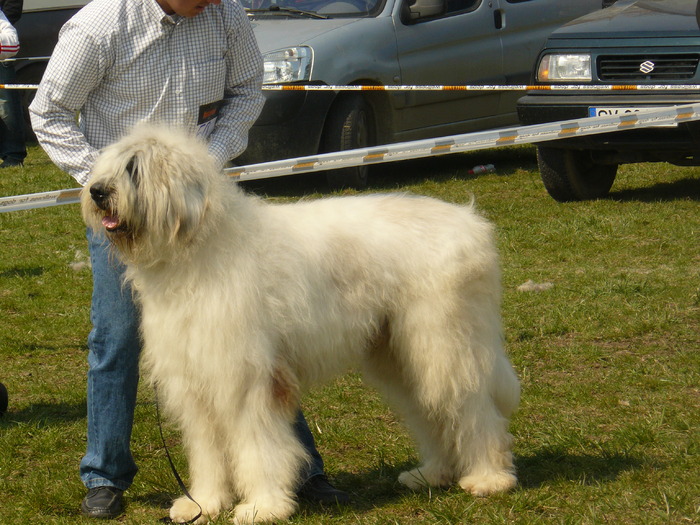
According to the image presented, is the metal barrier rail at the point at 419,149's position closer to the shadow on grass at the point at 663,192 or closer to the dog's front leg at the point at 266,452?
the dog's front leg at the point at 266,452

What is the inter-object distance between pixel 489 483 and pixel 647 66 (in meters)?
5.26

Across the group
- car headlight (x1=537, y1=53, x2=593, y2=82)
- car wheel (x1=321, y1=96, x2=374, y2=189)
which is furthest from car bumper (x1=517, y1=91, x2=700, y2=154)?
car wheel (x1=321, y1=96, x2=374, y2=189)

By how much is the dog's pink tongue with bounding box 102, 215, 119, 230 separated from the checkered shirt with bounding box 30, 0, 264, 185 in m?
0.31

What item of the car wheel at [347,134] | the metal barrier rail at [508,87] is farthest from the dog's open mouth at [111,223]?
the car wheel at [347,134]

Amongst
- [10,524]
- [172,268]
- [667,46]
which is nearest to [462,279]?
[172,268]

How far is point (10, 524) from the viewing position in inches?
164

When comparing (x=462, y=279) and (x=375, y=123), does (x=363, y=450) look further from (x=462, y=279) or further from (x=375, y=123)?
(x=375, y=123)

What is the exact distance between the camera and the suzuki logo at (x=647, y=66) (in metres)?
8.41

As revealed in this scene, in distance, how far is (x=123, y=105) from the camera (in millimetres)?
3982

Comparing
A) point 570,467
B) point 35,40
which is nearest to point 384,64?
point 35,40

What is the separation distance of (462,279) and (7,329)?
12.8 ft

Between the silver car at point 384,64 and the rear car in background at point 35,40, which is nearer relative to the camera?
the silver car at point 384,64

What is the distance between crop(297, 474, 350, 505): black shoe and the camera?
13.9ft

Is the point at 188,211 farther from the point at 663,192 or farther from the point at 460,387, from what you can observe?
the point at 663,192
